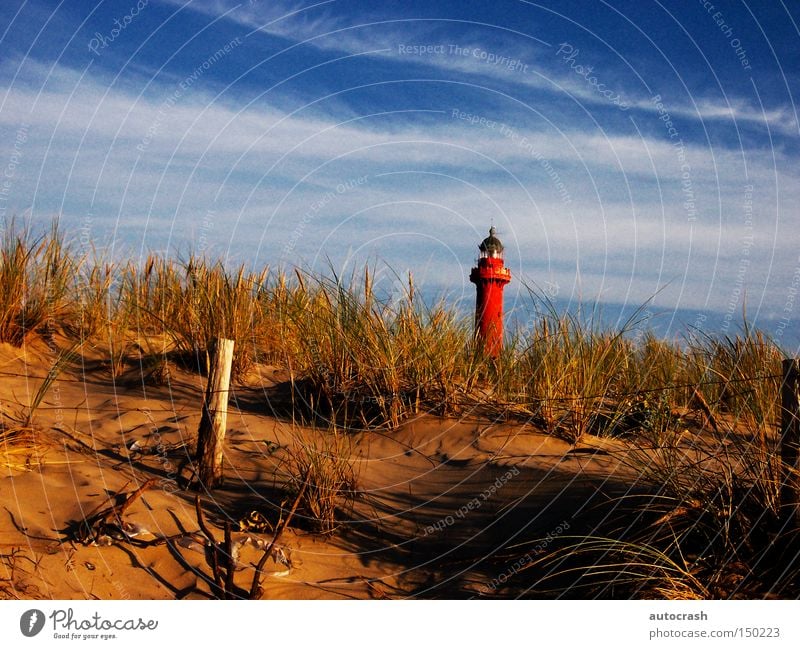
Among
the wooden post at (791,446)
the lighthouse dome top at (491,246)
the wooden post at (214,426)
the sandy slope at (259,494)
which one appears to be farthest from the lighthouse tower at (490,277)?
the wooden post at (791,446)

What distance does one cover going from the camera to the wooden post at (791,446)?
14.0ft

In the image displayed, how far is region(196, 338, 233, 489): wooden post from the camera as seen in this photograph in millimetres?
5715

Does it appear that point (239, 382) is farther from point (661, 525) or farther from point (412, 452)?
point (661, 525)

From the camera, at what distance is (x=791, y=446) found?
4.35m

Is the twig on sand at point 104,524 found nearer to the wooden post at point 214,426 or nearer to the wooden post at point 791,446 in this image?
the wooden post at point 214,426

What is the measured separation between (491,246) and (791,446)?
9.60 m

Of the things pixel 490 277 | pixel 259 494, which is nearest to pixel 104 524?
pixel 259 494

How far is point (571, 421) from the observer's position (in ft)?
21.4

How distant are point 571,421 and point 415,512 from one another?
1.75 m

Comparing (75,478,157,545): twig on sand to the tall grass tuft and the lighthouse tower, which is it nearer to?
the tall grass tuft

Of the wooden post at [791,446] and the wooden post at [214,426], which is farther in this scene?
the wooden post at [214,426]

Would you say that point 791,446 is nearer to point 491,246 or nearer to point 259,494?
point 259,494

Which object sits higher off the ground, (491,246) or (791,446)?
(491,246)

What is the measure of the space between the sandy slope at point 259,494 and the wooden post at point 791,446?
3.78 ft
